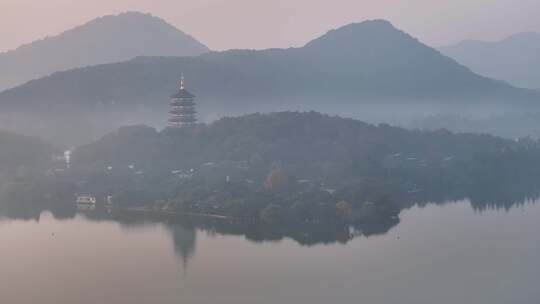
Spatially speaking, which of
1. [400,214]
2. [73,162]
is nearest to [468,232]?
[400,214]

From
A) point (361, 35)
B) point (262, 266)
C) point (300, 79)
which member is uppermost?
point (361, 35)

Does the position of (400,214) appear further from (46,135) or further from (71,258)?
(46,135)

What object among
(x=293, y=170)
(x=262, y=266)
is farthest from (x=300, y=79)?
(x=262, y=266)

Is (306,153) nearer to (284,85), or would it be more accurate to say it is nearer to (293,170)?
(293,170)

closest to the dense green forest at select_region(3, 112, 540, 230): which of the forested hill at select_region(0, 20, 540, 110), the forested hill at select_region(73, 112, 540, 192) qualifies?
the forested hill at select_region(73, 112, 540, 192)

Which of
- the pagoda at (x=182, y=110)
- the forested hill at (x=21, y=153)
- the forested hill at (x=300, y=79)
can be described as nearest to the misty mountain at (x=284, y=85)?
the forested hill at (x=300, y=79)

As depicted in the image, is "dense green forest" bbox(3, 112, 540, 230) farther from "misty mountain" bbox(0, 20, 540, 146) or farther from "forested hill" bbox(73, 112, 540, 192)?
"misty mountain" bbox(0, 20, 540, 146)

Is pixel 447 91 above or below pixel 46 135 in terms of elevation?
above
